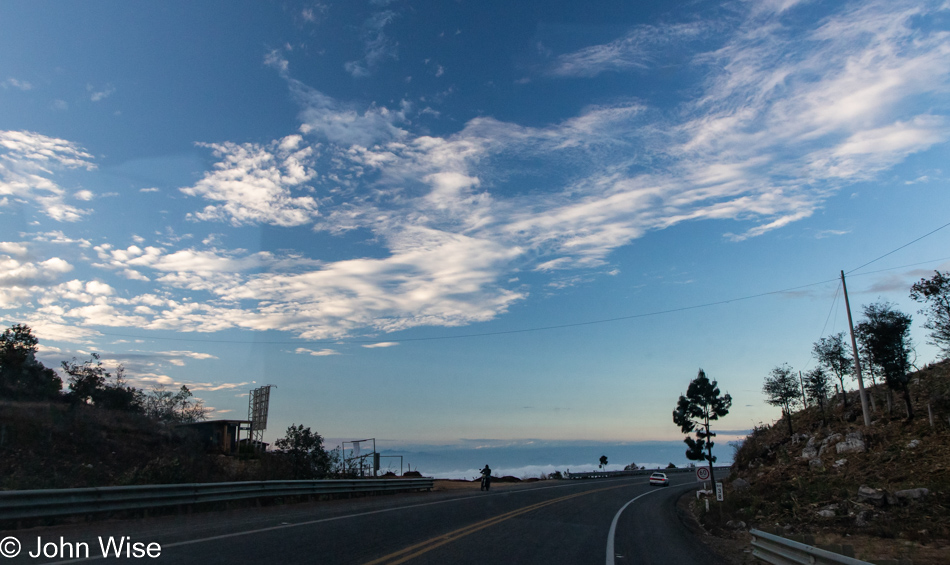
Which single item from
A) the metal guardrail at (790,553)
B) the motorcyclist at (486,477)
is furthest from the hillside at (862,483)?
the motorcyclist at (486,477)

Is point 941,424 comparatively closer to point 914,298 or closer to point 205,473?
point 914,298

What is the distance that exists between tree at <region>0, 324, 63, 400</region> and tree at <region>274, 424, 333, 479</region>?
21514mm

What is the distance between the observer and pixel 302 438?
26.5 metres

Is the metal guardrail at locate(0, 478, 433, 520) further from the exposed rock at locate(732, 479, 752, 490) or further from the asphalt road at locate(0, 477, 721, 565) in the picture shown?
the exposed rock at locate(732, 479, 752, 490)

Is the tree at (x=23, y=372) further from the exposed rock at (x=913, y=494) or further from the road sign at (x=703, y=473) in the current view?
the exposed rock at (x=913, y=494)

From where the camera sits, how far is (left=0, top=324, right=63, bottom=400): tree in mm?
35500

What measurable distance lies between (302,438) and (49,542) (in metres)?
17.8

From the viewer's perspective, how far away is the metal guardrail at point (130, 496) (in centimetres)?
1009

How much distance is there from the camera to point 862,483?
21406 mm

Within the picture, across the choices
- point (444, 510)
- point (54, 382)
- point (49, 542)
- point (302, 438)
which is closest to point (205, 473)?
point (302, 438)

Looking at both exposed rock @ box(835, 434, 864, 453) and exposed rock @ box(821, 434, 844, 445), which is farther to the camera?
exposed rock @ box(821, 434, 844, 445)

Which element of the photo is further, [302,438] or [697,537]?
[302,438]

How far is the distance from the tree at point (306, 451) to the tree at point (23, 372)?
2151 cm

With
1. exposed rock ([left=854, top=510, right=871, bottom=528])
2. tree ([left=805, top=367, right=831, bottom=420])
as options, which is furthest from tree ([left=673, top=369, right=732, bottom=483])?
exposed rock ([left=854, top=510, right=871, bottom=528])
